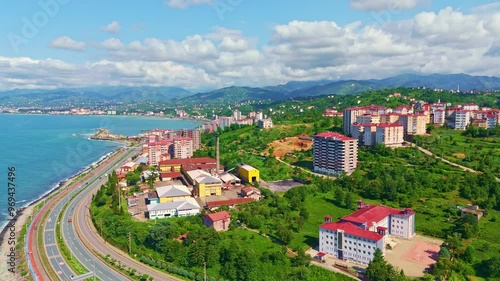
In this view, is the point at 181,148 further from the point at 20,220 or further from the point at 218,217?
the point at 218,217

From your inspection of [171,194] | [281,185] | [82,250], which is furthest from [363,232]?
[82,250]

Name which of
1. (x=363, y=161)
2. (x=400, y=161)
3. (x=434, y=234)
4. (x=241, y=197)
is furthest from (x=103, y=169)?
(x=434, y=234)

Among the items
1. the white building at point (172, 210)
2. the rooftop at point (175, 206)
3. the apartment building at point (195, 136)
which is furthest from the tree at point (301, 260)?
the apartment building at point (195, 136)

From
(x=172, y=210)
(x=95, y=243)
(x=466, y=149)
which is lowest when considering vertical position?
(x=95, y=243)

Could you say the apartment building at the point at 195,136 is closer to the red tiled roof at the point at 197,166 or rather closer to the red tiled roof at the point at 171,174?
the red tiled roof at the point at 197,166

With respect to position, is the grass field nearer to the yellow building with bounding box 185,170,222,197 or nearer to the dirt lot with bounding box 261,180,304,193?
the dirt lot with bounding box 261,180,304,193
